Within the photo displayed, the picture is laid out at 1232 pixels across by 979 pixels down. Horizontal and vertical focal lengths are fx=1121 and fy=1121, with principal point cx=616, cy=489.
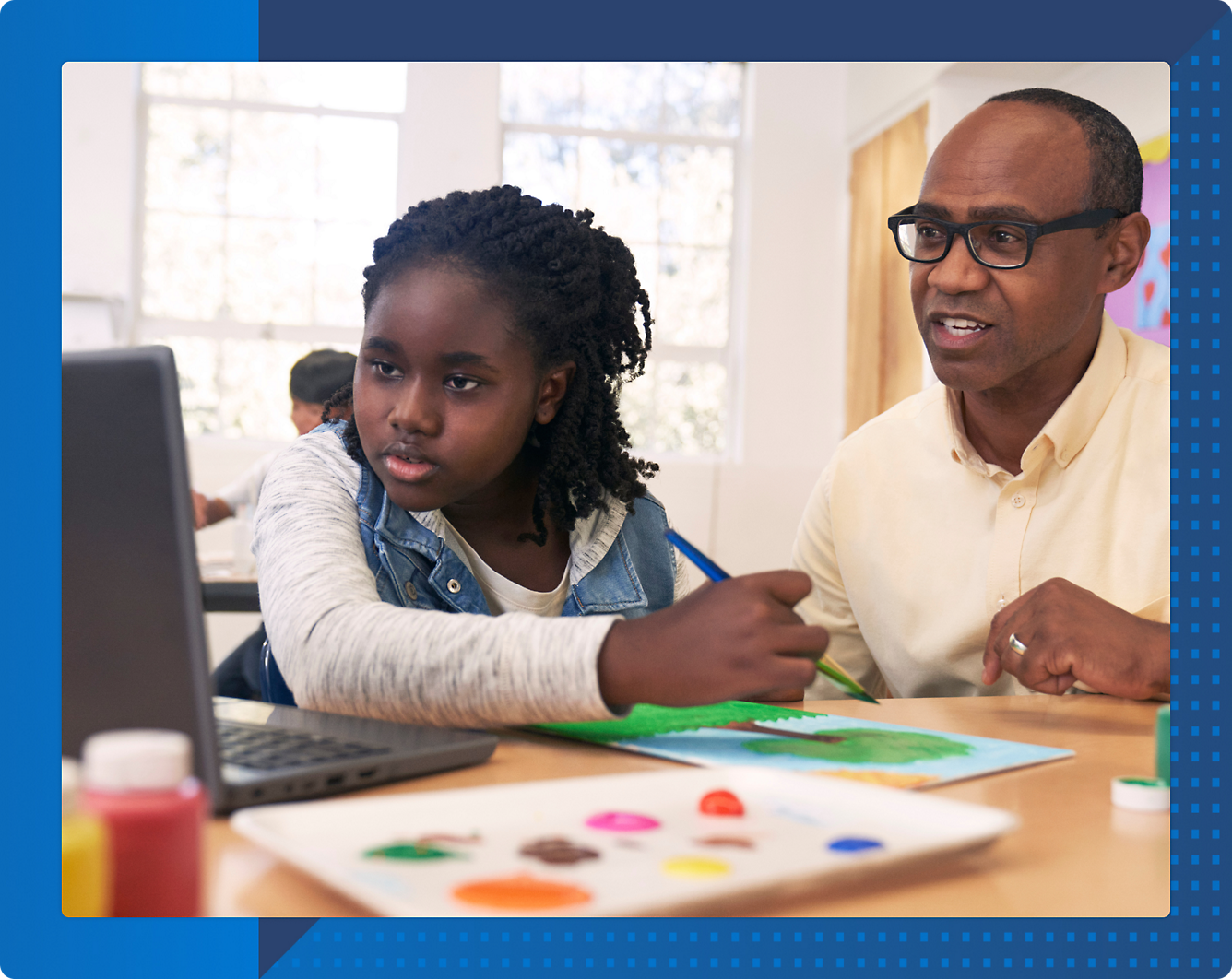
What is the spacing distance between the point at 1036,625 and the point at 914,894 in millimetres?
606

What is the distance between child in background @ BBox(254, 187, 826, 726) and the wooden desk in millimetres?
58

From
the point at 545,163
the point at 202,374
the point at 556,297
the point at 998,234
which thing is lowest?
the point at 556,297

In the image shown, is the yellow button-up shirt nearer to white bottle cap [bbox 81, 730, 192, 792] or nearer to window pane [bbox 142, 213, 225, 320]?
white bottle cap [bbox 81, 730, 192, 792]

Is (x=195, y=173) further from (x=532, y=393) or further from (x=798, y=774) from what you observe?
(x=798, y=774)

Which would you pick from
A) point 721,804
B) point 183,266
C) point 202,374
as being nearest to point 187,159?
point 183,266

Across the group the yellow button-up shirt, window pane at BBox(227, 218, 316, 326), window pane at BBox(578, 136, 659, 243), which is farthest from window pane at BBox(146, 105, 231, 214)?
the yellow button-up shirt

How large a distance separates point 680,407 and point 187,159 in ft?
7.95

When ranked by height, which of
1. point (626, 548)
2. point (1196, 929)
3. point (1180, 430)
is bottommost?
point (1196, 929)

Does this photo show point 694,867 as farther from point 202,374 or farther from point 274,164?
point 274,164

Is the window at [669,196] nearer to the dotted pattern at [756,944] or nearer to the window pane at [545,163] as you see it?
the window pane at [545,163]

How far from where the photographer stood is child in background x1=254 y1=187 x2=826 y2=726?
0.69m

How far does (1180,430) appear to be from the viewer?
25.8 inches

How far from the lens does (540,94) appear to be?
5051 millimetres

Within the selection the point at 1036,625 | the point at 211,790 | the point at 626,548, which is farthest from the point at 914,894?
the point at 626,548
